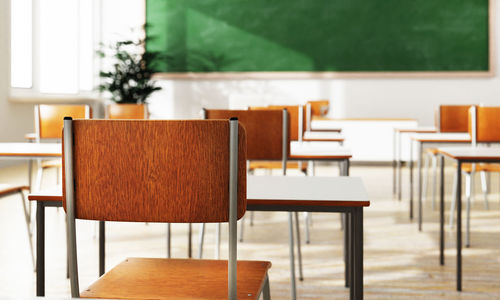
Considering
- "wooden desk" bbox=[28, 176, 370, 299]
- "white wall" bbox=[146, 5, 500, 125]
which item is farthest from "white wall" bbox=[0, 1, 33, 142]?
"wooden desk" bbox=[28, 176, 370, 299]

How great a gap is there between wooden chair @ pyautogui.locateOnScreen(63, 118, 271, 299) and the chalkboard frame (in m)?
7.14

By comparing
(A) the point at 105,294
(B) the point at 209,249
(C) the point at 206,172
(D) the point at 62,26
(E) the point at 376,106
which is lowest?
(B) the point at 209,249

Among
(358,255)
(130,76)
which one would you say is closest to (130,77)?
(130,76)

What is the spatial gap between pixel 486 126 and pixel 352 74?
5.16m

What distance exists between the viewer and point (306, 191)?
1464mm

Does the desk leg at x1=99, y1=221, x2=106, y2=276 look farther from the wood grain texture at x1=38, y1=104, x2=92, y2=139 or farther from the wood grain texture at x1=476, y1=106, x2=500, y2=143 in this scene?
the wood grain texture at x1=476, y1=106, x2=500, y2=143

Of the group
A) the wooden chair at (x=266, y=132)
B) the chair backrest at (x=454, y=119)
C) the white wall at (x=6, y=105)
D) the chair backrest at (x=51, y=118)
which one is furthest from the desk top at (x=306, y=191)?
the white wall at (x=6, y=105)

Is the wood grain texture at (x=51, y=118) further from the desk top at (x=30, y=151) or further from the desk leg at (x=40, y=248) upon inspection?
the desk leg at (x=40, y=248)

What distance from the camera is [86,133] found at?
1123 millimetres

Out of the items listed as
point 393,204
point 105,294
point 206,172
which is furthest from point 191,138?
point 393,204

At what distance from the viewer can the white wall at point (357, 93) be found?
26.1 feet

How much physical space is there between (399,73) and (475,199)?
3.44m

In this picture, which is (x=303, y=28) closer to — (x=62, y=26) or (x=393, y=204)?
(x=62, y=26)

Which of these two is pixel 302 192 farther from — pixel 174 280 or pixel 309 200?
pixel 174 280
